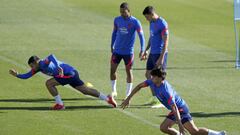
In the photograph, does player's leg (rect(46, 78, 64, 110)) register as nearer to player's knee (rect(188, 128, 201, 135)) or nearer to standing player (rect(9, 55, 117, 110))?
standing player (rect(9, 55, 117, 110))

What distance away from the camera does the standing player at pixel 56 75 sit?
18.5m

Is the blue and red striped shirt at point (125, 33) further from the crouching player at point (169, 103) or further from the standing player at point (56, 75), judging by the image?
the crouching player at point (169, 103)

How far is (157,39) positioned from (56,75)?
2606 millimetres

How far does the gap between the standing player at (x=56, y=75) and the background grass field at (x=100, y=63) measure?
0.32 m

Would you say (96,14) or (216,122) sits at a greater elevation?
(96,14)

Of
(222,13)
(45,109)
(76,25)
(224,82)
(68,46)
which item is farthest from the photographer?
(222,13)

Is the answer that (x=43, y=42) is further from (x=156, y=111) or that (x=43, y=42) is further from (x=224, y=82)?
(x=156, y=111)

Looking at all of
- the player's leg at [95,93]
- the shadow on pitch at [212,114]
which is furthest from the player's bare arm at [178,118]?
the player's leg at [95,93]

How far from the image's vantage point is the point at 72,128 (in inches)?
663

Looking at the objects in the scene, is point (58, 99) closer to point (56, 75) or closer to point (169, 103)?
point (56, 75)

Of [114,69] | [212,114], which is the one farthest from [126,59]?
[212,114]

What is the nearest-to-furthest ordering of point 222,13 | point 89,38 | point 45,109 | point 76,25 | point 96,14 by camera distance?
point 45,109 → point 89,38 → point 76,25 → point 96,14 → point 222,13

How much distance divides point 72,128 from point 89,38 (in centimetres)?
1539

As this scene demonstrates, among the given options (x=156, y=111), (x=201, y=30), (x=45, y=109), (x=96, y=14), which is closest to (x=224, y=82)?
(x=156, y=111)
